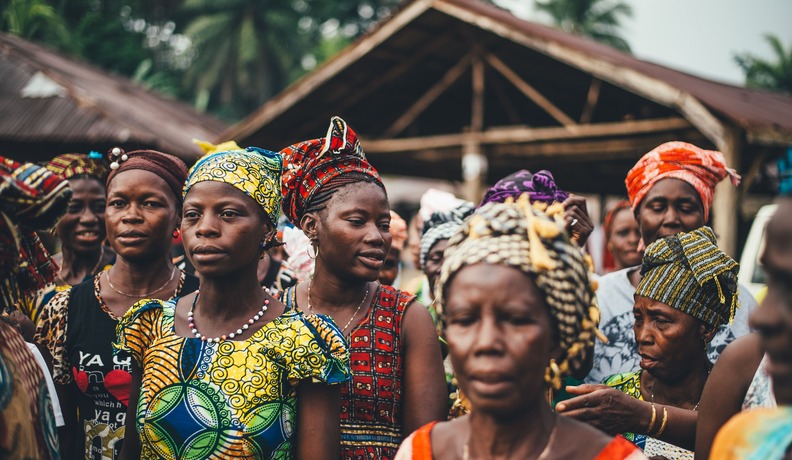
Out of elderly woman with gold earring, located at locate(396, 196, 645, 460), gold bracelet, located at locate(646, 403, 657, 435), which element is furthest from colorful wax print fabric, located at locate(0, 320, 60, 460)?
gold bracelet, located at locate(646, 403, 657, 435)

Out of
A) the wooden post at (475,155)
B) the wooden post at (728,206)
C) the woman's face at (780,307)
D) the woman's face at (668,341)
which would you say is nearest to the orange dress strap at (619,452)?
the woman's face at (780,307)

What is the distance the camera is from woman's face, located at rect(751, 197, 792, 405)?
4.91ft

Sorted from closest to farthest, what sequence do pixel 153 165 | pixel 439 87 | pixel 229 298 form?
1. pixel 229 298
2. pixel 153 165
3. pixel 439 87

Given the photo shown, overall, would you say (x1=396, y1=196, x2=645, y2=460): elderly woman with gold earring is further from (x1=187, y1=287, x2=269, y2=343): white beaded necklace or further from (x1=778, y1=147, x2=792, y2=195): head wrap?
(x1=187, y1=287, x2=269, y2=343): white beaded necklace

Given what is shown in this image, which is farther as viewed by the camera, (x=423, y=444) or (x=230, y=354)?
(x=230, y=354)

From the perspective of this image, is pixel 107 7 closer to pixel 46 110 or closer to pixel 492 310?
pixel 46 110

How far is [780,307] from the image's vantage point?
151 centimetres

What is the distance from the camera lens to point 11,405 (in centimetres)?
Answer: 193

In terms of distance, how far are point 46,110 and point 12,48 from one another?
2.90m

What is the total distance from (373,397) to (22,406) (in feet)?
4.13

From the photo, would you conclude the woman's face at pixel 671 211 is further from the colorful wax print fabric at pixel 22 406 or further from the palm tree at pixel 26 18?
the palm tree at pixel 26 18

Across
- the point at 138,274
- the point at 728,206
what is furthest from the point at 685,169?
the point at 728,206

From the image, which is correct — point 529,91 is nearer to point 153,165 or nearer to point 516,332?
point 153,165

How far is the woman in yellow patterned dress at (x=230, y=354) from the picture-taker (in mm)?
2445
